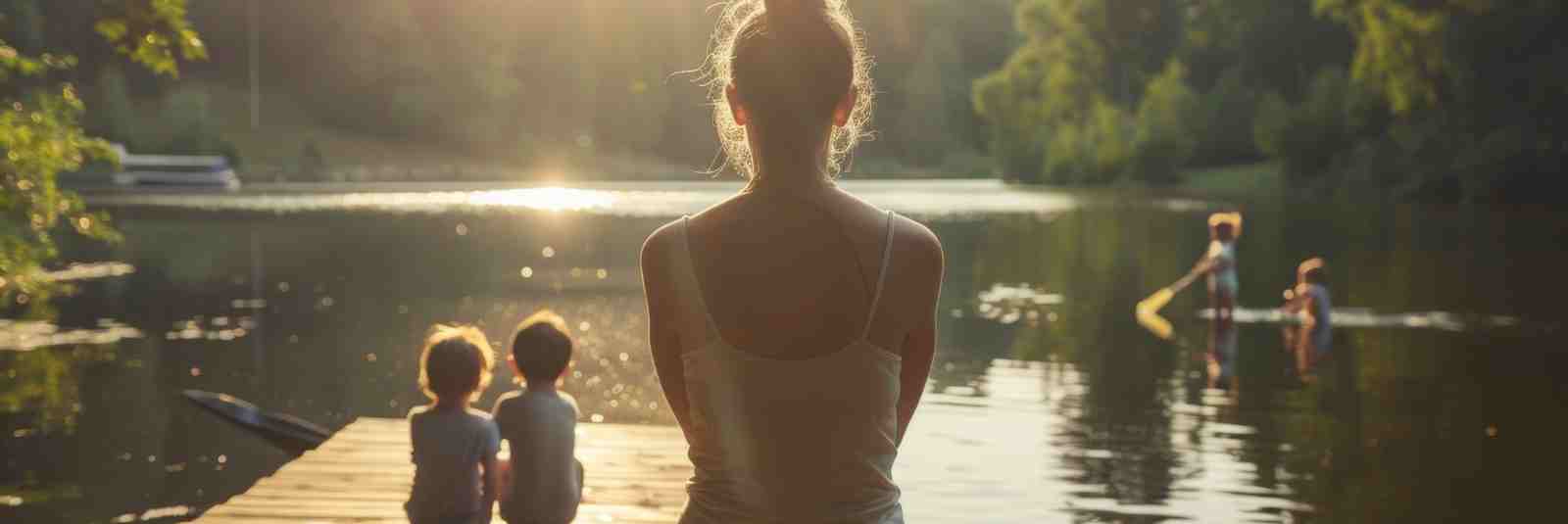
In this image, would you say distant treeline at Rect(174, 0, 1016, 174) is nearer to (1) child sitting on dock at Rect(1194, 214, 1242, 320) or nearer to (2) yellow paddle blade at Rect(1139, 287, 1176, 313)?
(2) yellow paddle blade at Rect(1139, 287, 1176, 313)

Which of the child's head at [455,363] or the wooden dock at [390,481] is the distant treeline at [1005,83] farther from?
the wooden dock at [390,481]

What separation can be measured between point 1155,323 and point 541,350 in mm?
17347

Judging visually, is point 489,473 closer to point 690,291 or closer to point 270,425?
point 690,291

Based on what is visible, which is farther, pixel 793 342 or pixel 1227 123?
pixel 1227 123

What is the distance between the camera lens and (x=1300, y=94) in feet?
269

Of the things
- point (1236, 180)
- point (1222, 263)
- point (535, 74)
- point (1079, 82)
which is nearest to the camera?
point (1222, 263)

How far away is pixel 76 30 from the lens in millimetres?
96250

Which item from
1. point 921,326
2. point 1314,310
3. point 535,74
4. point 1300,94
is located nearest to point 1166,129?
point 1300,94

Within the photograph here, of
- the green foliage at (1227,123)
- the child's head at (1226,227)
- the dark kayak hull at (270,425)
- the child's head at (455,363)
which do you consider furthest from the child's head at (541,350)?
the green foliage at (1227,123)

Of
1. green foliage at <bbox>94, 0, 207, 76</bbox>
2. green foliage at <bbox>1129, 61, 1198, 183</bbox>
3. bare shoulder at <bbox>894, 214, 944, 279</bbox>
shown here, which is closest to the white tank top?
bare shoulder at <bbox>894, 214, 944, 279</bbox>

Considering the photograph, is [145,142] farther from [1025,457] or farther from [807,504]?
[807,504]

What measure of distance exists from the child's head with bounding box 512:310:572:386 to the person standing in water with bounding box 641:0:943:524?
3462 millimetres

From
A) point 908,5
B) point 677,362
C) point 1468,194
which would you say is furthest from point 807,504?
point 908,5

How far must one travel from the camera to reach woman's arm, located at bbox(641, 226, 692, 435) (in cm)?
271
